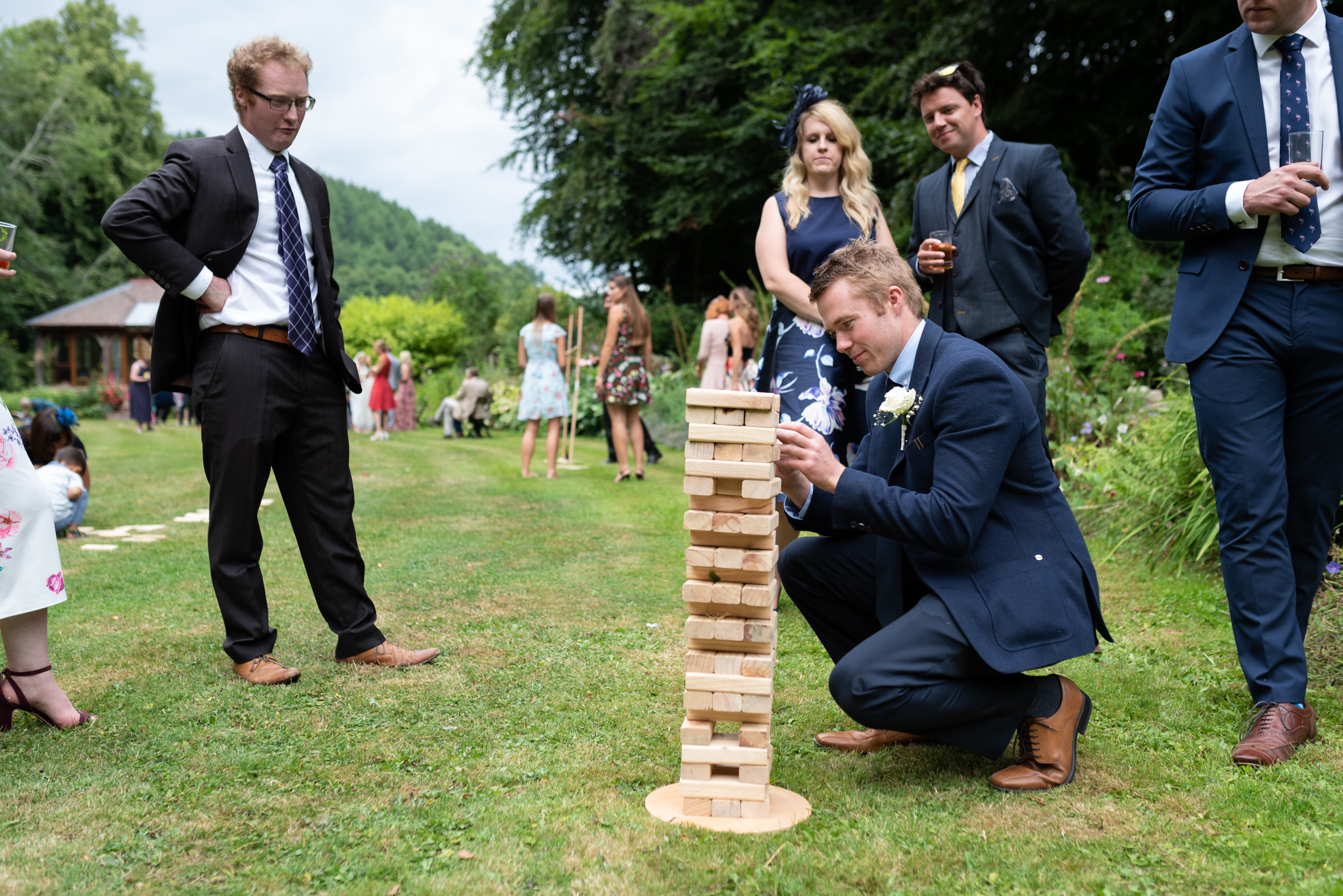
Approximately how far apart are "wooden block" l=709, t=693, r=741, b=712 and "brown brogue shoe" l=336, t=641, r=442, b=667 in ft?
5.43

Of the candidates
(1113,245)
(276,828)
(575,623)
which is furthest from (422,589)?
(1113,245)

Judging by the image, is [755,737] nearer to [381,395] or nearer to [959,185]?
[959,185]

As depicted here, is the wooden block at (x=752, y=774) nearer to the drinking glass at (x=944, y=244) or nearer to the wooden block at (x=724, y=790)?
the wooden block at (x=724, y=790)

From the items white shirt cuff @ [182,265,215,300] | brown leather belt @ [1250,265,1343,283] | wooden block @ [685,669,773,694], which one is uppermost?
brown leather belt @ [1250,265,1343,283]

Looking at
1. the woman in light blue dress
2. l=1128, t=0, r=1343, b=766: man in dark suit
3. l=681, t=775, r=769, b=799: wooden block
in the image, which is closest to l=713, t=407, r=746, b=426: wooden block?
l=681, t=775, r=769, b=799: wooden block

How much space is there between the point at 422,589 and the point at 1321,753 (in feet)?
12.9

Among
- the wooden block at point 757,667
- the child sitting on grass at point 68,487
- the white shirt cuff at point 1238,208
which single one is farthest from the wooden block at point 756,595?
the child sitting on grass at point 68,487

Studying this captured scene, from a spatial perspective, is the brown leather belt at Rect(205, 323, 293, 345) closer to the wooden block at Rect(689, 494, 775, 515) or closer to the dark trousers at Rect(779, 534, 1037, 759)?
the wooden block at Rect(689, 494, 775, 515)

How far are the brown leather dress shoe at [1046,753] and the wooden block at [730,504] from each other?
3.02 feet

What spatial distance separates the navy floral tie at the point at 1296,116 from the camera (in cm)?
288

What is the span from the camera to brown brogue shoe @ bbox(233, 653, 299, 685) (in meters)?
3.51

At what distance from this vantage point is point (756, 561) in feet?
8.08

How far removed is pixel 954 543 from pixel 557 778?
3.97 feet

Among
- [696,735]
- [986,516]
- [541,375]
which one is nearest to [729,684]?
[696,735]
